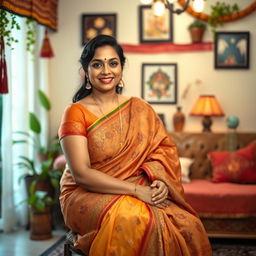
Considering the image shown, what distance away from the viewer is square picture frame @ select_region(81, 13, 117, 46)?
5.40 m

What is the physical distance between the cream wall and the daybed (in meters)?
0.32

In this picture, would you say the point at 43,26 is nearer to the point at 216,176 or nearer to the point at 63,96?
the point at 63,96

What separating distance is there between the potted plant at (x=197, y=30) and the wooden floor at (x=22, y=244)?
2.56 m

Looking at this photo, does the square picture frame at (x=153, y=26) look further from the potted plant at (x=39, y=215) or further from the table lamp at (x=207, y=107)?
the potted plant at (x=39, y=215)

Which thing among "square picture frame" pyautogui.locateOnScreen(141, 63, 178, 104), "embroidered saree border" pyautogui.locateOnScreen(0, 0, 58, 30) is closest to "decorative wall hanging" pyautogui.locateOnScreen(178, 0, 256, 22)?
"square picture frame" pyautogui.locateOnScreen(141, 63, 178, 104)

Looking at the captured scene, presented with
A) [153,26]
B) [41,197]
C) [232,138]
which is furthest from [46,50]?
[232,138]

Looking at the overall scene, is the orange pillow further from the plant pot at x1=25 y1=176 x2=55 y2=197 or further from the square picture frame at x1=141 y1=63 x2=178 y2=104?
the plant pot at x1=25 y1=176 x2=55 y2=197

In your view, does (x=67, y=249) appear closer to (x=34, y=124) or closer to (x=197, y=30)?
(x=34, y=124)

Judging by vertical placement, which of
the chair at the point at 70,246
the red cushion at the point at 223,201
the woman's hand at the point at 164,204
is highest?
the woman's hand at the point at 164,204

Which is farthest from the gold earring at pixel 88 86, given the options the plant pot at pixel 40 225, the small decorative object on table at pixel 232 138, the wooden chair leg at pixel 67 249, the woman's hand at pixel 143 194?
the small decorative object on table at pixel 232 138

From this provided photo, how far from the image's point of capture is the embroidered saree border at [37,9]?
12.9ft

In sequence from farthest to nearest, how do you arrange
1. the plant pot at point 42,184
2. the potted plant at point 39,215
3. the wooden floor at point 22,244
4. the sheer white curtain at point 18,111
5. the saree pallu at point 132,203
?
the plant pot at point 42,184, the sheer white curtain at point 18,111, the potted plant at point 39,215, the wooden floor at point 22,244, the saree pallu at point 132,203

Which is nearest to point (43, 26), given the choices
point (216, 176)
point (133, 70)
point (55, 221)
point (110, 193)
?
point (133, 70)

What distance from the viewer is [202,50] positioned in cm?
529
